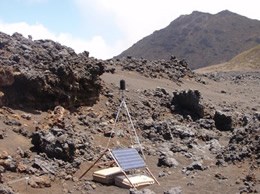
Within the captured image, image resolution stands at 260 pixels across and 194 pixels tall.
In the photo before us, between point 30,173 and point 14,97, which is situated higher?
point 14,97

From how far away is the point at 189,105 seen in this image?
74.8 ft

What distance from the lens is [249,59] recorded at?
76.4 meters

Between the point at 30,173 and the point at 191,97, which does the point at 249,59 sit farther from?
the point at 30,173

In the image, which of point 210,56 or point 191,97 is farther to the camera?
point 210,56

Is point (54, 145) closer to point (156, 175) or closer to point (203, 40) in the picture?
point (156, 175)

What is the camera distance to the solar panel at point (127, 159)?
1379 cm

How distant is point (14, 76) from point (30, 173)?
4.70 m

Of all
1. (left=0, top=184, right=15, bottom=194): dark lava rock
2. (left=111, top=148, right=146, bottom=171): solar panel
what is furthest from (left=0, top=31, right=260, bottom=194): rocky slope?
(left=111, top=148, right=146, bottom=171): solar panel

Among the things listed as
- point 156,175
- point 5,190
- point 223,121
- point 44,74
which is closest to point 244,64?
point 223,121

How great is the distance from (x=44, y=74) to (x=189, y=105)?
7.54 meters

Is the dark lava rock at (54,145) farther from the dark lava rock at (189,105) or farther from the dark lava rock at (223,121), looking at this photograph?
the dark lava rock at (189,105)

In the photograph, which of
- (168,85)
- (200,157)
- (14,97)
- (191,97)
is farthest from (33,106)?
(168,85)

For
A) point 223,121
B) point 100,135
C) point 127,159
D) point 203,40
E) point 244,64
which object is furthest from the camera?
point 203,40

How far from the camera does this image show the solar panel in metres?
13.8
